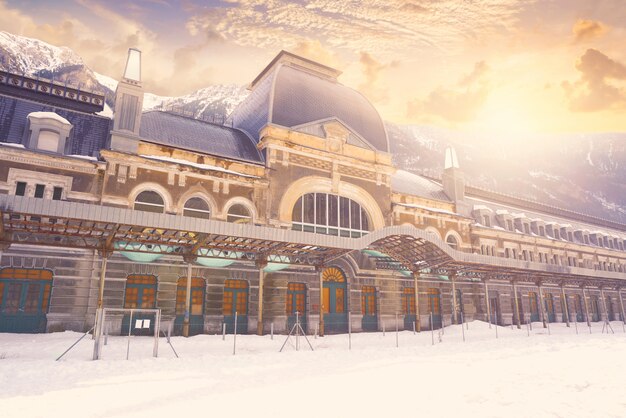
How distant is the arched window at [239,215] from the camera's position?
80.6 feet

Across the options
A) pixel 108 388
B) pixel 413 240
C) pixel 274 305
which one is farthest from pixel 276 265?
pixel 108 388

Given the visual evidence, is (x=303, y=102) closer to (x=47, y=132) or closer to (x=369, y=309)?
(x=369, y=309)

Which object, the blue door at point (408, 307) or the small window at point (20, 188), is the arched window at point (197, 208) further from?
the blue door at point (408, 307)

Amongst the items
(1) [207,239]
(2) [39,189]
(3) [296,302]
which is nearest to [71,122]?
(2) [39,189]

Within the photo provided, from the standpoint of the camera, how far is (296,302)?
1038 inches

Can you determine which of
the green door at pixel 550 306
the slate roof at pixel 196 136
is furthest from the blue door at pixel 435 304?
the slate roof at pixel 196 136

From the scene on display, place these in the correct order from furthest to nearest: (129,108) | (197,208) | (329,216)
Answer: (329,216), (197,208), (129,108)

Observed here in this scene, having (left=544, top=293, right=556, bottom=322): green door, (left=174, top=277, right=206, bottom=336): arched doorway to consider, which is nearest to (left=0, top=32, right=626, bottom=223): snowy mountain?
(left=544, top=293, right=556, bottom=322): green door

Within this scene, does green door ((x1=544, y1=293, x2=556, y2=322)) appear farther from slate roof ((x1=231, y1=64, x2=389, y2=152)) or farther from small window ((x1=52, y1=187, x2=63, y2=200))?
small window ((x1=52, y1=187, x2=63, y2=200))

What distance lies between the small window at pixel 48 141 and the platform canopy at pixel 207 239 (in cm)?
467

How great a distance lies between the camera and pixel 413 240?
23406 millimetres

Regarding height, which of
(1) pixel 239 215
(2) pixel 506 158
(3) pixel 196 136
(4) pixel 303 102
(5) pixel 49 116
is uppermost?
(2) pixel 506 158

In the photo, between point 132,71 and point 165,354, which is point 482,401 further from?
point 132,71

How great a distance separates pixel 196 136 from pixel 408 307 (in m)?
20.5
